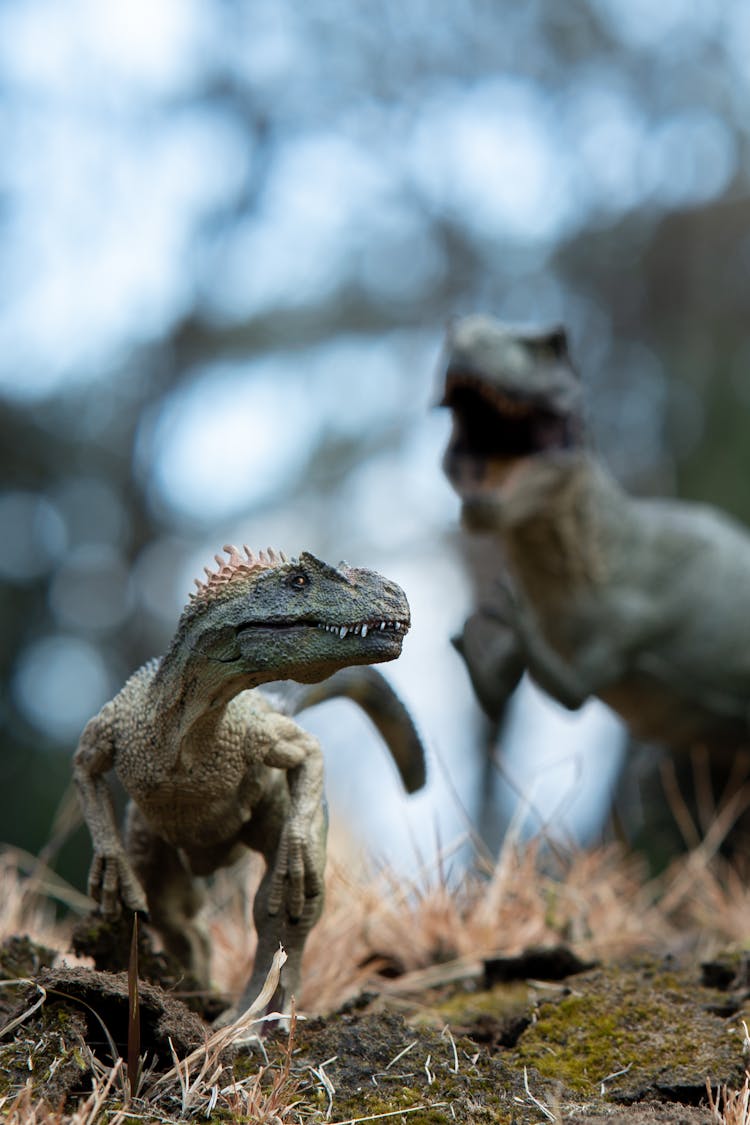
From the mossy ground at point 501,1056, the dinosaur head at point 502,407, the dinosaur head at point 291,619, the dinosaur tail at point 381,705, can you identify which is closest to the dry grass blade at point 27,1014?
the mossy ground at point 501,1056

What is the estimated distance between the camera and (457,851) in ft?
12.1

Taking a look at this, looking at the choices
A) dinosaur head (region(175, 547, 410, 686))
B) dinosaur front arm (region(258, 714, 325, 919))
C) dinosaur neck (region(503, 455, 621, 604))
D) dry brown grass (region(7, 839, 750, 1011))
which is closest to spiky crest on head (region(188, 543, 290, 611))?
dinosaur head (region(175, 547, 410, 686))

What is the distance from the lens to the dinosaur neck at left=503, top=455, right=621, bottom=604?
437cm

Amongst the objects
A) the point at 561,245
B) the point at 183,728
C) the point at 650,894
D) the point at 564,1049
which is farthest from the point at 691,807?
the point at 561,245

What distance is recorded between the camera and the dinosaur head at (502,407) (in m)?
4.10

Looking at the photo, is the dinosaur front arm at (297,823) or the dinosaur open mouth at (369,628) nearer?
the dinosaur open mouth at (369,628)

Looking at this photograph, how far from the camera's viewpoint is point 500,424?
4.38 metres

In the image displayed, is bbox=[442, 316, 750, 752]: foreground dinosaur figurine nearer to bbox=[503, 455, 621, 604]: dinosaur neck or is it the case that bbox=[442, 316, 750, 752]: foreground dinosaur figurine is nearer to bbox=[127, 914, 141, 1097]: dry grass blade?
bbox=[503, 455, 621, 604]: dinosaur neck

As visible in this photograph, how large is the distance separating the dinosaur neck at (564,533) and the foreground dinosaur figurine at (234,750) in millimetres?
1722

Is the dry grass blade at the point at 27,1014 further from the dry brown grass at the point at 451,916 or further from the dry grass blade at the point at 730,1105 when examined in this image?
the dry grass blade at the point at 730,1105

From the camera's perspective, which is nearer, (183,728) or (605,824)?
(183,728)

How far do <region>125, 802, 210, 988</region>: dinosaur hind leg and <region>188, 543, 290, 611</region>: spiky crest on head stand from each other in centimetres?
59

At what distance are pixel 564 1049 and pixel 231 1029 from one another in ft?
2.54

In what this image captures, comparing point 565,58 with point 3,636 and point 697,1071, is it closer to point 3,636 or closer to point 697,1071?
point 3,636
